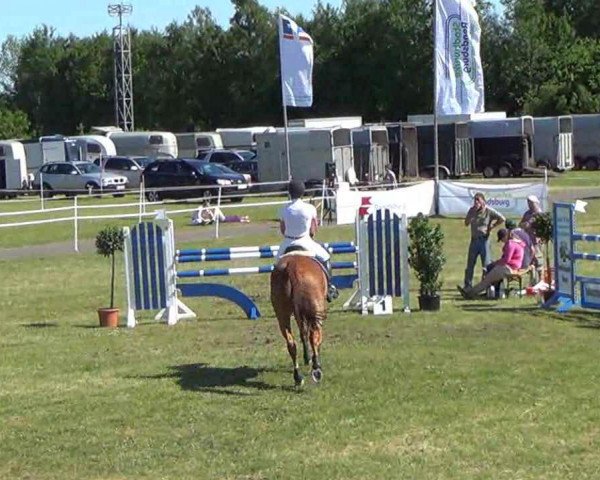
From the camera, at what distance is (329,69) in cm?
8900

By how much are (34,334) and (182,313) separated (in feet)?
6.27

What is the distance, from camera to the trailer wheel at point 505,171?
57.7m

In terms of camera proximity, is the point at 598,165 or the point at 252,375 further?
the point at 598,165

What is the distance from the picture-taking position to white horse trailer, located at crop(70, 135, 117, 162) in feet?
205

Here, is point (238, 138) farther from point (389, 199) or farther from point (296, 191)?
point (296, 191)

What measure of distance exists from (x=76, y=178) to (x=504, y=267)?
125 ft

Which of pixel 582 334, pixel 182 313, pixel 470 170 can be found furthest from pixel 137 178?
pixel 582 334

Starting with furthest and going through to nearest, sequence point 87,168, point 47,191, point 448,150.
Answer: point 448,150 < point 87,168 < point 47,191

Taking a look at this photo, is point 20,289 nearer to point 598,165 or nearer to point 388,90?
point 598,165

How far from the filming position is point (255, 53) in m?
95.5

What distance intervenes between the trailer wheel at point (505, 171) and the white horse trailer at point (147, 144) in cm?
1649

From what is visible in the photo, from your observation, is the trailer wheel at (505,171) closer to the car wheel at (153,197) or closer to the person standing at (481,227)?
the car wheel at (153,197)

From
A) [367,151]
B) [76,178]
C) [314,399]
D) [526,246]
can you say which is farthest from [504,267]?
[76,178]

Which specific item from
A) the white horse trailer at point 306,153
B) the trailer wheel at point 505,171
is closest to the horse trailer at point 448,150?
the trailer wheel at point 505,171
